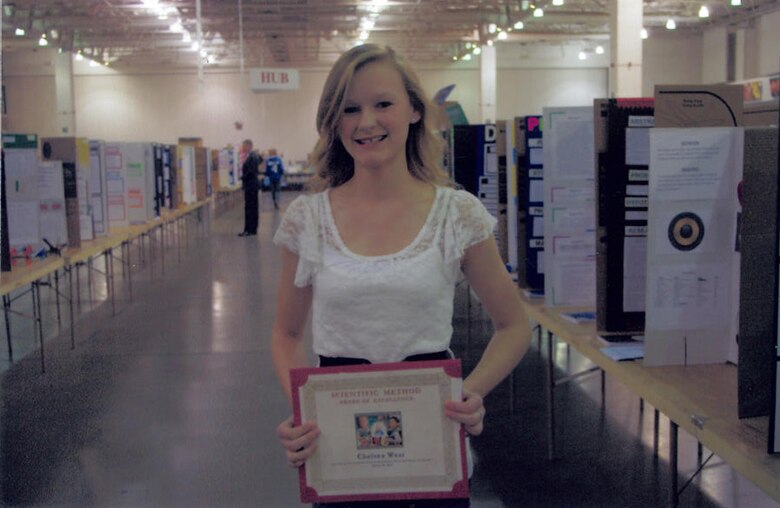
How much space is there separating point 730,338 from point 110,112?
92.7ft

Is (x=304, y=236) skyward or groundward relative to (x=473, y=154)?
groundward

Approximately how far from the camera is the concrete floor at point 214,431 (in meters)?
3.39

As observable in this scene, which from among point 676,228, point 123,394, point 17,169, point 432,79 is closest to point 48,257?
point 17,169

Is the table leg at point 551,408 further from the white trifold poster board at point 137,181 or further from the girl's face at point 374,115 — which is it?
the white trifold poster board at point 137,181

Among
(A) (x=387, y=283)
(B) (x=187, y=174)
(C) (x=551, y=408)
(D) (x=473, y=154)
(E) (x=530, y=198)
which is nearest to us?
(A) (x=387, y=283)

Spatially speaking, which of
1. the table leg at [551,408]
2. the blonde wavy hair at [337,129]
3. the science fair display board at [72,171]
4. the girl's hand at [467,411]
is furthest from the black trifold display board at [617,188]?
the science fair display board at [72,171]

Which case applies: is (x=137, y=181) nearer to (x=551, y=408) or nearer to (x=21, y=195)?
(x=21, y=195)

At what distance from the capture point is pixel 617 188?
9.23 feet

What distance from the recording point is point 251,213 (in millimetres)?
13953

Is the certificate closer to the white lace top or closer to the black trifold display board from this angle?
the white lace top

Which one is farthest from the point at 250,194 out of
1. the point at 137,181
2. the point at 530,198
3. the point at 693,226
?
the point at 693,226

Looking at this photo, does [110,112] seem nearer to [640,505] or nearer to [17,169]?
[17,169]

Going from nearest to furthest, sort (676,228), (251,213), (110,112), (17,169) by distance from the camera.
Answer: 1. (676,228)
2. (17,169)
3. (251,213)
4. (110,112)

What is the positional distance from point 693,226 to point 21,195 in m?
4.40
